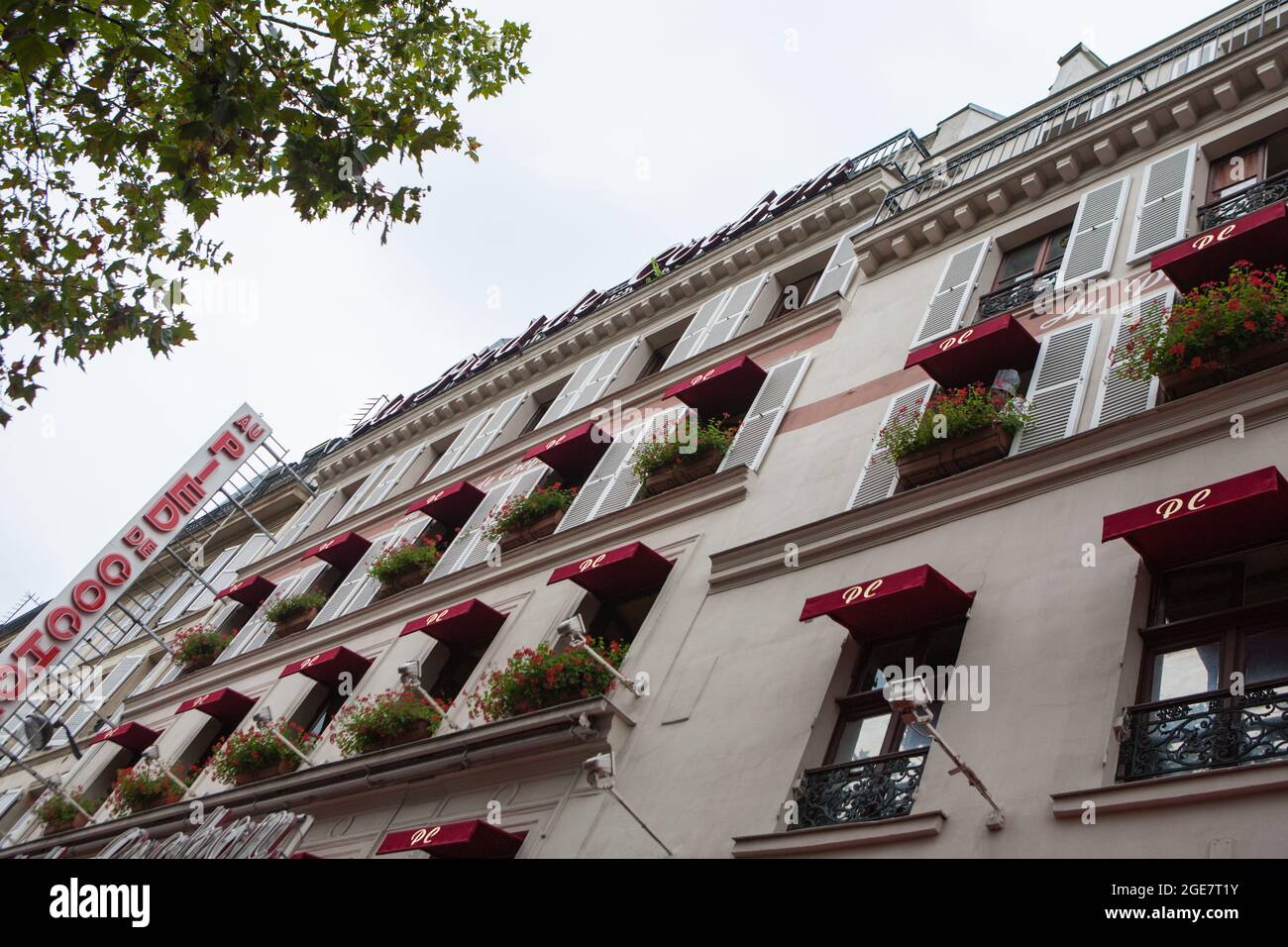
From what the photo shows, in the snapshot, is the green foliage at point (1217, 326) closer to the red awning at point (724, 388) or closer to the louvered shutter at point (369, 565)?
the red awning at point (724, 388)

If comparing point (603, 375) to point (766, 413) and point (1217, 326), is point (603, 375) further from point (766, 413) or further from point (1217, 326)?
point (1217, 326)

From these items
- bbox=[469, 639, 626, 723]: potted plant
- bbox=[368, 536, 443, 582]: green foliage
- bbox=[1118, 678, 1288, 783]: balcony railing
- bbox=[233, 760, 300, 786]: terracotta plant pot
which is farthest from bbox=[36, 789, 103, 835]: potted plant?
bbox=[1118, 678, 1288, 783]: balcony railing

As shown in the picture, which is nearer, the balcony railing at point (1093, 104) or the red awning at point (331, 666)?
the balcony railing at point (1093, 104)

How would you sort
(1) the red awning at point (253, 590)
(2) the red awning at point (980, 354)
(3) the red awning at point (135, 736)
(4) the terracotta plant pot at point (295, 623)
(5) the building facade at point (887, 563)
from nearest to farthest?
(5) the building facade at point (887, 563), (2) the red awning at point (980, 354), (3) the red awning at point (135, 736), (4) the terracotta plant pot at point (295, 623), (1) the red awning at point (253, 590)

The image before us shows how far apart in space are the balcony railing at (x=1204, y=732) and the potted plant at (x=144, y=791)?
625 inches

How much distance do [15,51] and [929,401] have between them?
9910mm

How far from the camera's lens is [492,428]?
2444cm

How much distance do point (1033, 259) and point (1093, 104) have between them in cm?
376

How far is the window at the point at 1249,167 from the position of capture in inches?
536

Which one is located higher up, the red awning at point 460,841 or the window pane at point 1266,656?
the window pane at point 1266,656

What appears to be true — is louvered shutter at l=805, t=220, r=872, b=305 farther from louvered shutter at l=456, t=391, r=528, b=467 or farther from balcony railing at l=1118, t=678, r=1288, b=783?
balcony railing at l=1118, t=678, r=1288, b=783

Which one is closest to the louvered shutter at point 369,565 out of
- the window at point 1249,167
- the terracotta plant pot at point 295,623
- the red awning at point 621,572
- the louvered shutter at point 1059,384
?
the terracotta plant pot at point 295,623

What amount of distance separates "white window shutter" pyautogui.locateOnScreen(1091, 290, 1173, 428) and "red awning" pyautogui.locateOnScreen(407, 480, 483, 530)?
40.7ft
